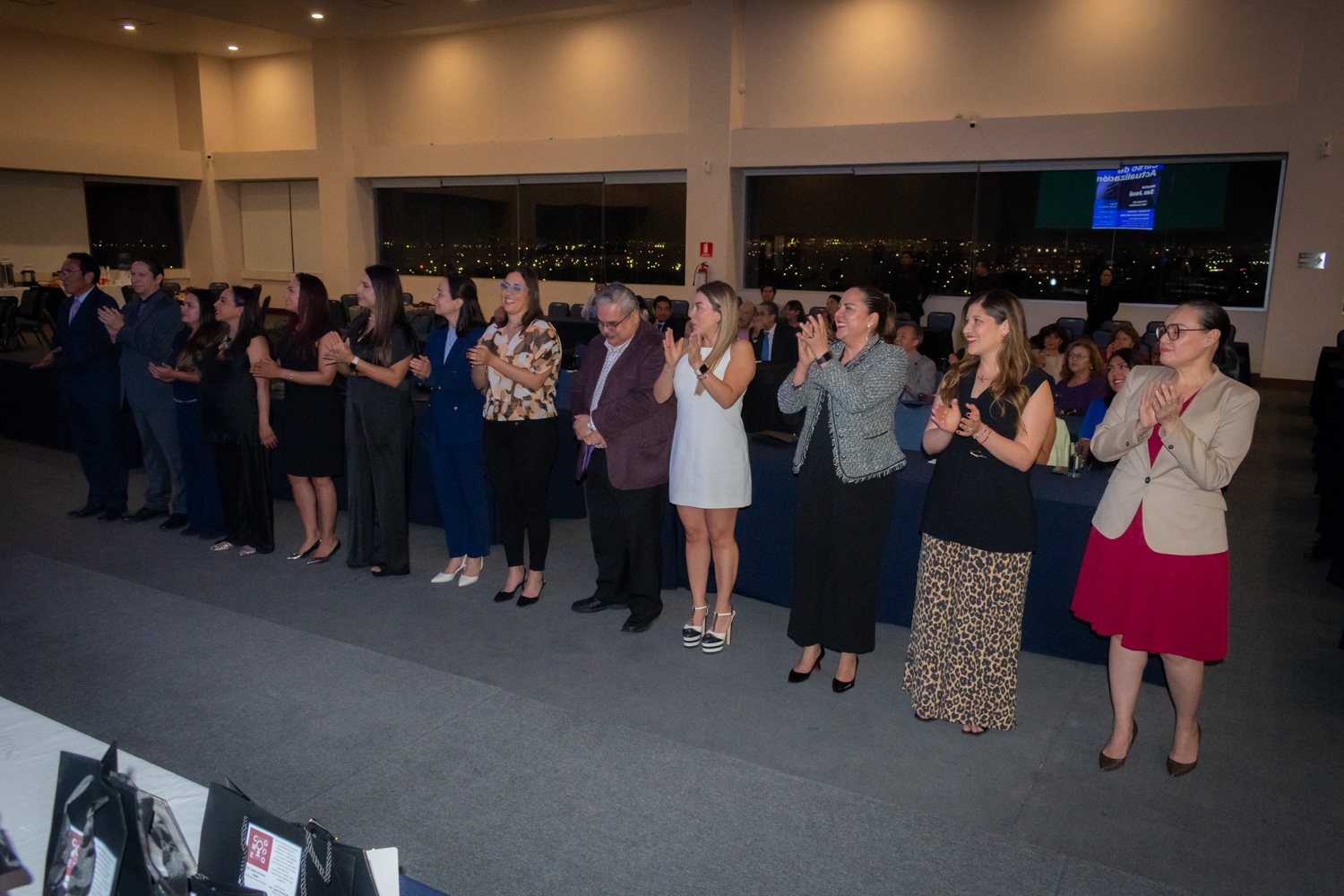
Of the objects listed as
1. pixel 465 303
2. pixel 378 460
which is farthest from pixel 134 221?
pixel 465 303

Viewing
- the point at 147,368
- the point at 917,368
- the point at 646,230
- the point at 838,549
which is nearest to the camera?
the point at 838,549

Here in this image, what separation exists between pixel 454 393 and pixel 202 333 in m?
1.67

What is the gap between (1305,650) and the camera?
162 inches

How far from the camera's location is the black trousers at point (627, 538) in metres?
4.30

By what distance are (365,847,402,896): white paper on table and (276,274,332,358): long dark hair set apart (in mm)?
4116

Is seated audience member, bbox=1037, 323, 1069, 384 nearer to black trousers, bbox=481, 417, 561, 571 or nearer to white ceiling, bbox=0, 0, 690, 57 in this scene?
black trousers, bbox=481, 417, 561, 571

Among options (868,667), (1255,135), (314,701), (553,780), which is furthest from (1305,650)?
(1255,135)

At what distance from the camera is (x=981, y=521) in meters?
3.16

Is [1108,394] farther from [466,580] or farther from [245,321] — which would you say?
[245,321]

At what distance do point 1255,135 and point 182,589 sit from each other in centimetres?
1296

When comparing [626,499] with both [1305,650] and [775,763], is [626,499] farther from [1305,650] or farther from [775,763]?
[1305,650]

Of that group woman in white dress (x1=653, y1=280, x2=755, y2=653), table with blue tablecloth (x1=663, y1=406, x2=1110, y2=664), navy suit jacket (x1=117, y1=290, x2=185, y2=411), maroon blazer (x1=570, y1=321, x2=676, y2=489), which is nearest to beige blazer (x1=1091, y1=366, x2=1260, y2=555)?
table with blue tablecloth (x1=663, y1=406, x2=1110, y2=664)

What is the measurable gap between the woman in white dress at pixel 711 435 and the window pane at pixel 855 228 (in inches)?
451

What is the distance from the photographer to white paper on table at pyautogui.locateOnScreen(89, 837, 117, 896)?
126 centimetres
